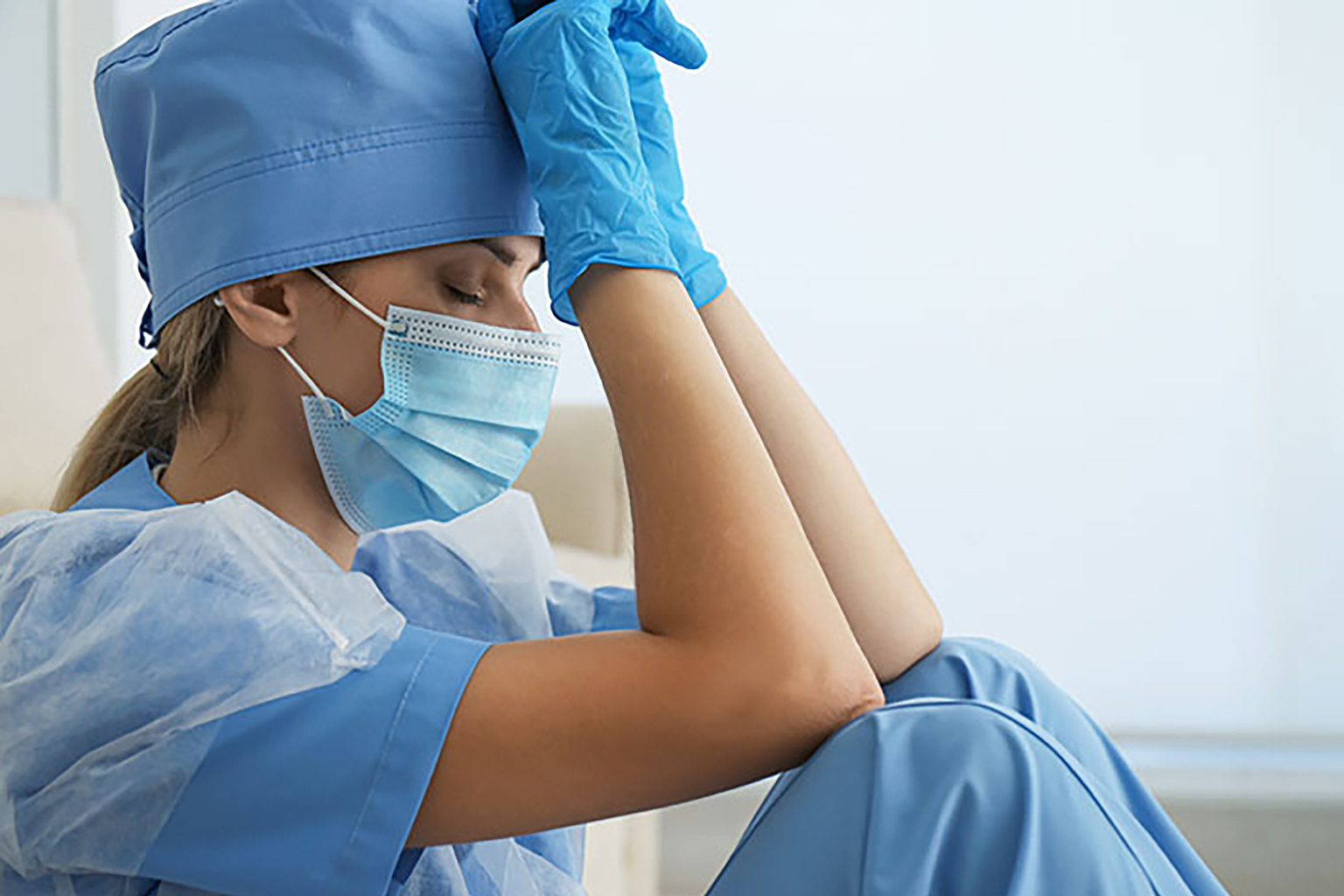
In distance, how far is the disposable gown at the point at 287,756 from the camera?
28.8 inches

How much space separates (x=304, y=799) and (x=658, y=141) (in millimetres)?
489

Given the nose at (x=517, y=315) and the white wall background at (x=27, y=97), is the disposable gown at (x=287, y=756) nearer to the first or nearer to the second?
the nose at (x=517, y=315)

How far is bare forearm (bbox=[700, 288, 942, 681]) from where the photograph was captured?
1036mm

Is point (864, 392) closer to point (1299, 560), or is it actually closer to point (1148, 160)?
point (1148, 160)

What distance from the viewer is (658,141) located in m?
0.97

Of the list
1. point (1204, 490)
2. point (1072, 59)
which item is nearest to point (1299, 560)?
point (1204, 490)

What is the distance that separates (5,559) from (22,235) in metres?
0.89

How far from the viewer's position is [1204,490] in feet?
→ 7.92

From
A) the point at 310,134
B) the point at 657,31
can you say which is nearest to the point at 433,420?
the point at 310,134

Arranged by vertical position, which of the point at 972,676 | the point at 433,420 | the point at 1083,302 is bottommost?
the point at 1083,302

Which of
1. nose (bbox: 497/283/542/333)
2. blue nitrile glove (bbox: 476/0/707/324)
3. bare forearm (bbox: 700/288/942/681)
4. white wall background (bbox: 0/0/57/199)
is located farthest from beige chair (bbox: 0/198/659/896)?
white wall background (bbox: 0/0/57/199)

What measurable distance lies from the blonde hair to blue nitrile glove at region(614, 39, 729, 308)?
1.05 feet

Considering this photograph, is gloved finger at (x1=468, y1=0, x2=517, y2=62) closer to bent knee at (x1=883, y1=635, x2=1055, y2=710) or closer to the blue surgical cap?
the blue surgical cap

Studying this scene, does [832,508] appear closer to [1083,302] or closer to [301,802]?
[301,802]
